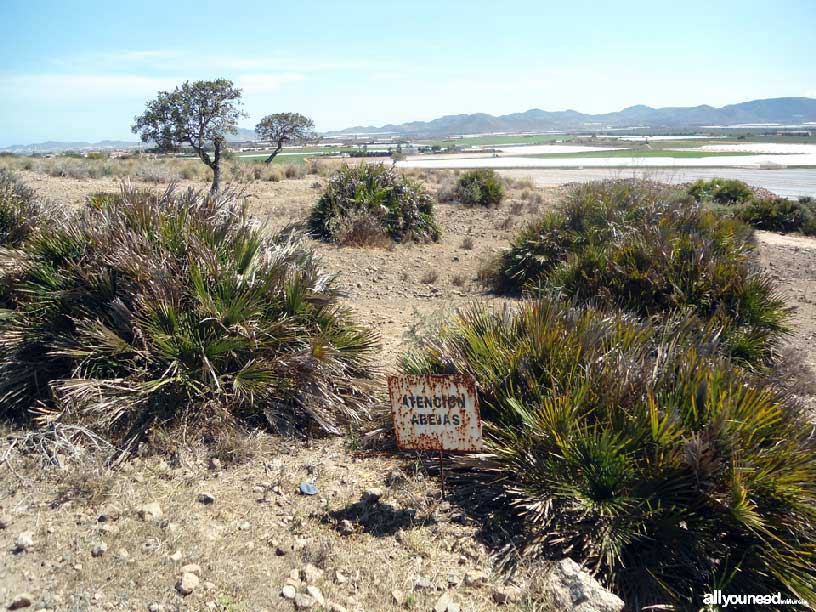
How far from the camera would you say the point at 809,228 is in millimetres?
20484

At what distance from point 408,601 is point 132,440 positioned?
7.73ft

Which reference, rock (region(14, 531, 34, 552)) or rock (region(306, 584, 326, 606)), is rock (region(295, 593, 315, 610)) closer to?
rock (region(306, 584, 326, 606))

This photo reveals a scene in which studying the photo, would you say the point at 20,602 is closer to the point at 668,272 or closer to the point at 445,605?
the point at 445,605

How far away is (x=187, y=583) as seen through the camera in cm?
322

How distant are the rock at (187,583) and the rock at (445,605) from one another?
1.22 m

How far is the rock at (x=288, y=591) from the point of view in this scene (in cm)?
321

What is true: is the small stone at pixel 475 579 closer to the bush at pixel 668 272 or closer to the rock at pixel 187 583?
the rock at pixel 187 583

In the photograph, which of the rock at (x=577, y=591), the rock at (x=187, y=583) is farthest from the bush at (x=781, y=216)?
the rock at (x=187, y=583)

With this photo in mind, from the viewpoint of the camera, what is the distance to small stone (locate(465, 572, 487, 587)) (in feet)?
11.0

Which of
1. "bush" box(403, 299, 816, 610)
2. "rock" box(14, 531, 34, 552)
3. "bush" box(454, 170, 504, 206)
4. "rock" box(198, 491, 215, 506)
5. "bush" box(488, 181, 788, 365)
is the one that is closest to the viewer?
"bush" box(403, 299, 816, 610)

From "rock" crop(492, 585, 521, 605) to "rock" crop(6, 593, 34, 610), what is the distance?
229cm

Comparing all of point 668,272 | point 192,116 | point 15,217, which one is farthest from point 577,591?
point 192,116

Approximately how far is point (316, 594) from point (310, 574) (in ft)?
0.54

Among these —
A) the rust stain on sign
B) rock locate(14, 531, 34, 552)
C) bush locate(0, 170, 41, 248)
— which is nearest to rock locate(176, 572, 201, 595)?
rock locate(14, 531, 34, 552)
